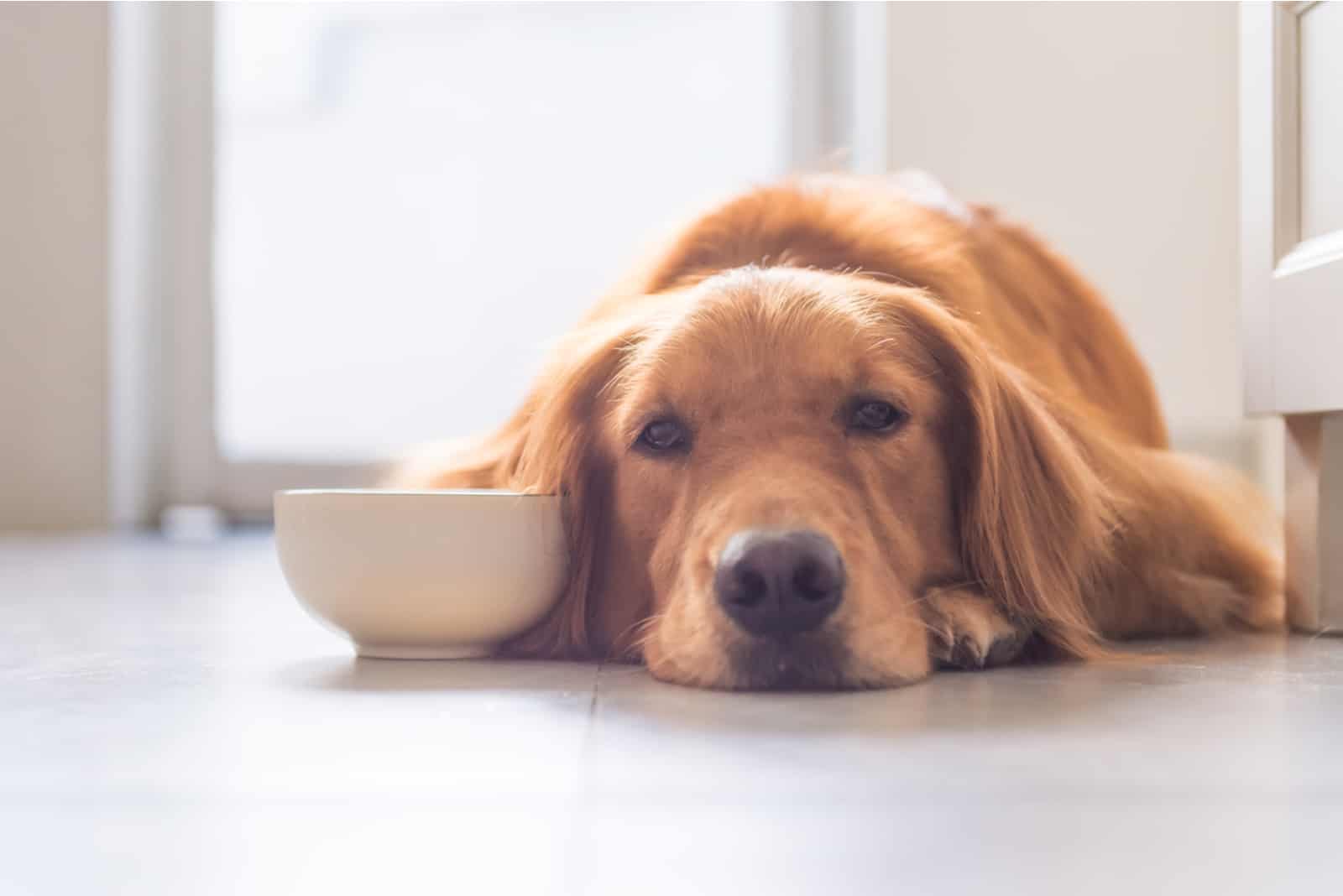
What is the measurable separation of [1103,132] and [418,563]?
3283 millimetres

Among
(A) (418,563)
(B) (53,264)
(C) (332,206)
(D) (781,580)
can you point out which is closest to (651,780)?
(D) (781,580)

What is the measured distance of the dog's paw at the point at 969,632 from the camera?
153 cm

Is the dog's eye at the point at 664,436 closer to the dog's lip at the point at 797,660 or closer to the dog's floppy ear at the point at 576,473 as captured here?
the dog's floppy ear at the point at 576,473

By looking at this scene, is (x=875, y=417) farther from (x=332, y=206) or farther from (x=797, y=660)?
(x=332, y=206)

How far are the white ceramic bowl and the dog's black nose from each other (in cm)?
35

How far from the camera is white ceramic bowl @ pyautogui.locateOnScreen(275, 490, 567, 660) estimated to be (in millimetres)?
1551

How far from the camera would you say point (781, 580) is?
133 cm

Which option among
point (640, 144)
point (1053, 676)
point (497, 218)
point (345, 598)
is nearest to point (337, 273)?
point (497, 218)

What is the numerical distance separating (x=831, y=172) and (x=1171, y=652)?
1.08 metres


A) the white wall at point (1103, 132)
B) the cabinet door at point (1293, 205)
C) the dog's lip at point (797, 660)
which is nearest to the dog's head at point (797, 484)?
the dog's lip at point (797, 660)

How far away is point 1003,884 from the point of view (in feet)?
2.40

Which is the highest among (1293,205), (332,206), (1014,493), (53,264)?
(332,206)

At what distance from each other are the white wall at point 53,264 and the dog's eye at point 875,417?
390 centimetres

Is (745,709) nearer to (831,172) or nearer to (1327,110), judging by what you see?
(1327,110)
